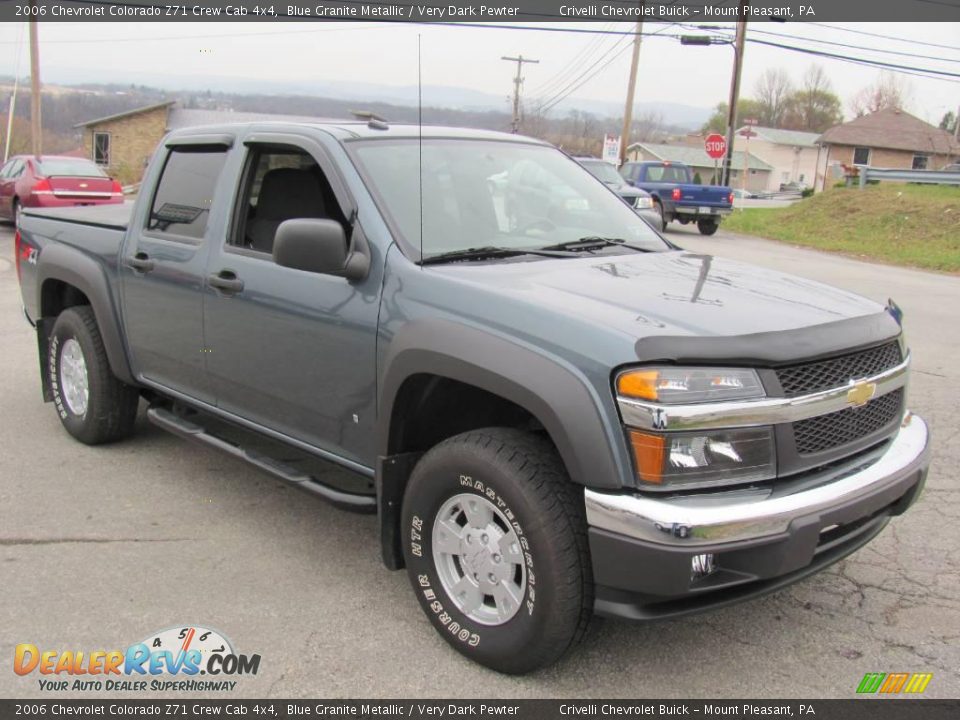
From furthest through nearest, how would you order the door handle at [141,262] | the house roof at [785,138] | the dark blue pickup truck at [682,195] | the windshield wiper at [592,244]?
the house roof at [785,138], the dark blue pickup truck at [682,195], the door handle at [141,262], the windshield wiper at [592,244]

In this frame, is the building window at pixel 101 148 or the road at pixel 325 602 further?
the building window at pixel 101 148

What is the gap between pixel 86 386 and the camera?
17.6 ft

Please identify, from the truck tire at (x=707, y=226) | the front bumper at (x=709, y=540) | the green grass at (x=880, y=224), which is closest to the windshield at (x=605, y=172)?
the truck tire at (x=707, y=226)

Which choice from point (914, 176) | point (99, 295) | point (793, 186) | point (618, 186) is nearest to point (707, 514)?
point (99, 295)

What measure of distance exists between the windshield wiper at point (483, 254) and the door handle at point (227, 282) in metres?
1.05

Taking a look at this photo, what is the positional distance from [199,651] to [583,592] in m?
1.46

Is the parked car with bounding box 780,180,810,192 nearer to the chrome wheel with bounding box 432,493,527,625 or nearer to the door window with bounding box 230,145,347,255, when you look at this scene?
the door window with bounding box 230,145,347,255

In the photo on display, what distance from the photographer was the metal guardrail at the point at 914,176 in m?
25.0

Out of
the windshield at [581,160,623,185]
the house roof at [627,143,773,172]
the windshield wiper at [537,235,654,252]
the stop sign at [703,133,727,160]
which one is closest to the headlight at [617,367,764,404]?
the windshield wiper at [537,235,654,252]

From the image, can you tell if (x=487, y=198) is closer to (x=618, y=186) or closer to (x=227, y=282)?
(x=227, y=282)

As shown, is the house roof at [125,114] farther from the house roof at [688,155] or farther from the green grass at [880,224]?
the house roof at [688,155]

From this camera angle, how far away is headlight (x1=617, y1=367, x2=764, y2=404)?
261 cm

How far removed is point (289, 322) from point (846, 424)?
2.22 meters

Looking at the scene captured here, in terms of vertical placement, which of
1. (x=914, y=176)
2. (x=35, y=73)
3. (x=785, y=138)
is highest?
(x=785, y=138)
